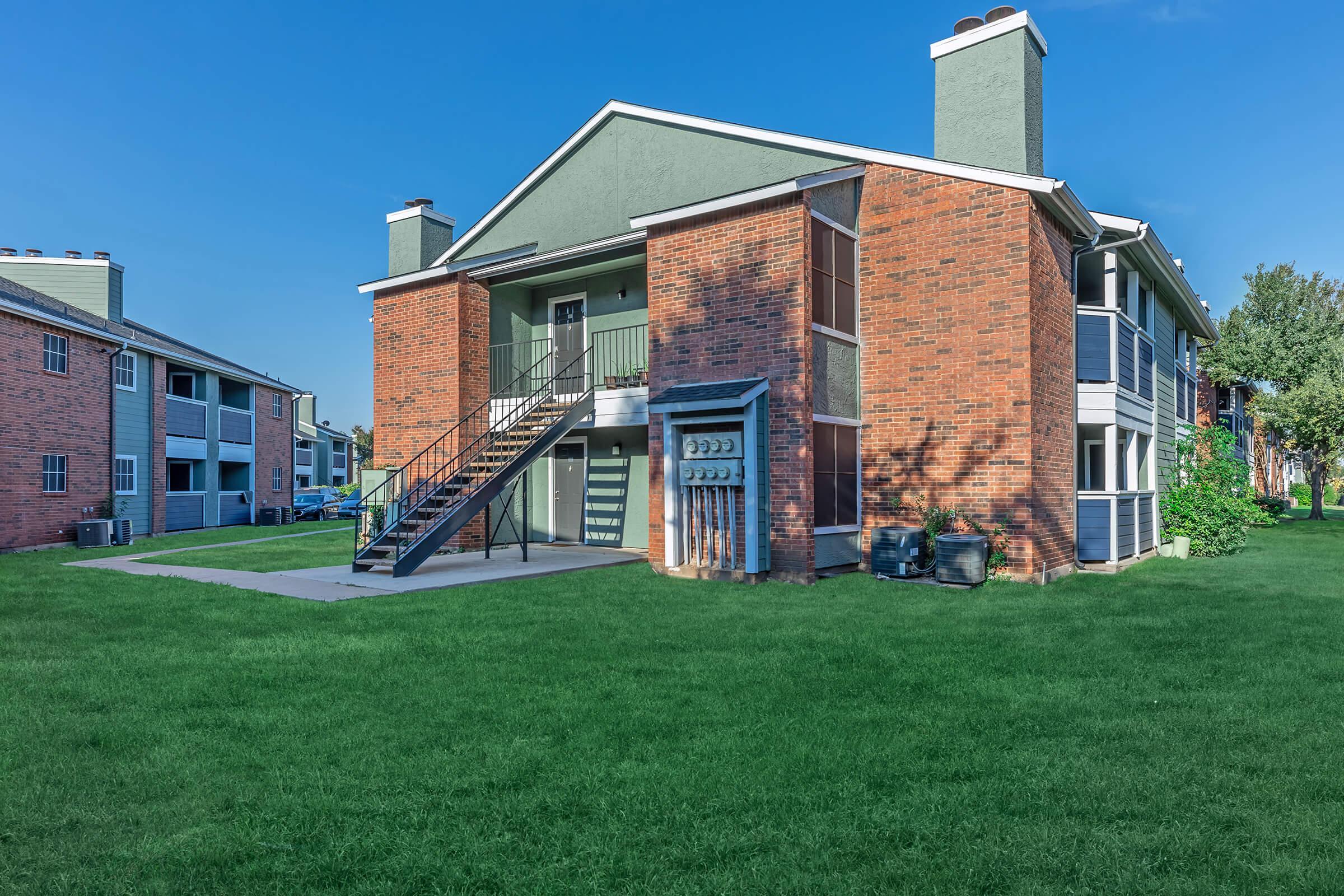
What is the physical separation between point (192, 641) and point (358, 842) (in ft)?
15.3

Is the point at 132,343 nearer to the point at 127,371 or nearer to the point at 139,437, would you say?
the point at 127,371

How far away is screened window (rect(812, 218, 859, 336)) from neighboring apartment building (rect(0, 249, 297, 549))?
17.1 m

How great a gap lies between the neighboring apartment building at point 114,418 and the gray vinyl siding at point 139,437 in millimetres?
37

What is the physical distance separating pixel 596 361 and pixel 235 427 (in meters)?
19.9

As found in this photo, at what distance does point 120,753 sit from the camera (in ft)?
13.8

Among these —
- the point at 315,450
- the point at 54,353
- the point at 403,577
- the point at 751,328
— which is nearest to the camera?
the point at 403,577

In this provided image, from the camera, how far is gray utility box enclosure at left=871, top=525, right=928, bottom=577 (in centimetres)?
1087

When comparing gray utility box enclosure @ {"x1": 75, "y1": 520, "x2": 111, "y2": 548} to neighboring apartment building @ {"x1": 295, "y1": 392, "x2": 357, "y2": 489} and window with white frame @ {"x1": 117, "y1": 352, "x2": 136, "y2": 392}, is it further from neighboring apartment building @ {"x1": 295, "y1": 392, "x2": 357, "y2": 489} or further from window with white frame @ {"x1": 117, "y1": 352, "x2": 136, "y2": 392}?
neighboring apartment building @ {"x1": 295, "y1": 392, "x2": 357, "y2": 489}

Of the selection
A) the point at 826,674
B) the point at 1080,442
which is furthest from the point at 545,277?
the point at 826,674

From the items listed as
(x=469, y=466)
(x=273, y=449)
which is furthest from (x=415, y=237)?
(x=273, y=449)

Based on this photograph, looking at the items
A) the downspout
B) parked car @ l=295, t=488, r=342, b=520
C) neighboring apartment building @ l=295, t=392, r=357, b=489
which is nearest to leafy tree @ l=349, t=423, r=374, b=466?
neighboring apartment building @ l=295, t=392, r=357, b=489

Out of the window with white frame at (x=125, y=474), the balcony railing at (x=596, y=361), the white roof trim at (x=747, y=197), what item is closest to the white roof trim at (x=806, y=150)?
the white roof trim at (x=747, y=197)

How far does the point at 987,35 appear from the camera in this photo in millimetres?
Result: 11570

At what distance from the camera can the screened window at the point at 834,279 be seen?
36.3 feet
